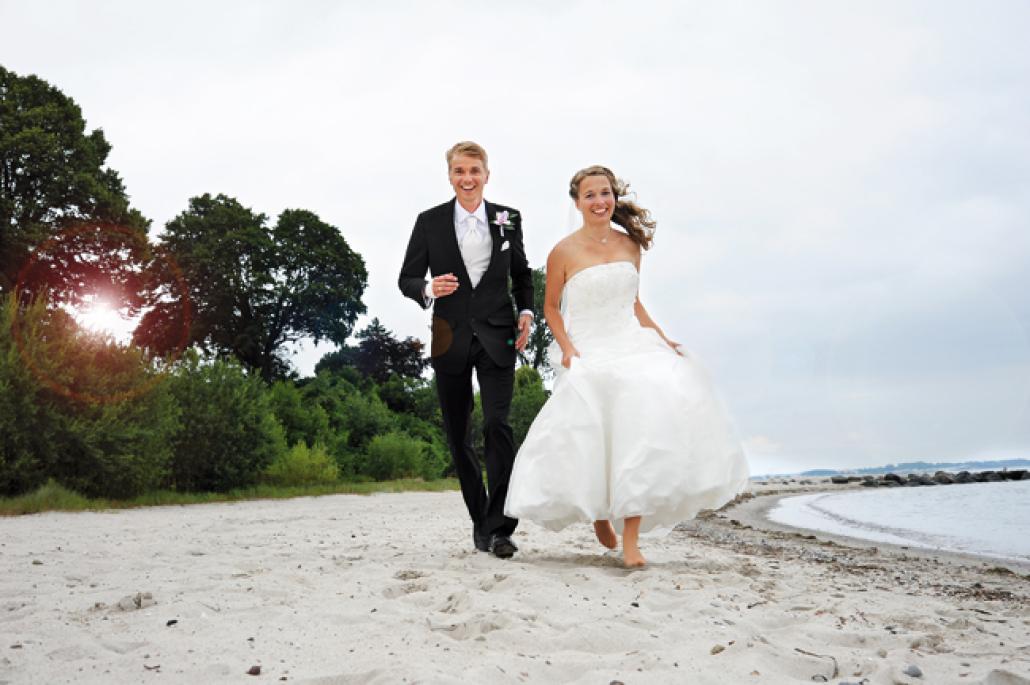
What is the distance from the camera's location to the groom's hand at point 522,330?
5582mm

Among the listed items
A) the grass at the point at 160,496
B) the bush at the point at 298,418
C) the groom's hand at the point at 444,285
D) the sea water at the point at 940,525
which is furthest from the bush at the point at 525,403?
the groom's hand at the point at 444,285

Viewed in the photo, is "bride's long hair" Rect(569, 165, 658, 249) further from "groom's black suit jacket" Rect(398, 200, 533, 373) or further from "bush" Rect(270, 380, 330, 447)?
"bush" Rect(270, 380, 330, 447)

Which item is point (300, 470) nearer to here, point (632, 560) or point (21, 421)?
point (21, 421)

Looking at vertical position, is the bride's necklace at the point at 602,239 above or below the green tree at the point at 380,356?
below

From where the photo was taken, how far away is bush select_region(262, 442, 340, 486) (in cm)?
2006

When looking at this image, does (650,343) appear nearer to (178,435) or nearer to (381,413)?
(178,435)

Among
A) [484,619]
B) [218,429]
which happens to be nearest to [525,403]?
[218,429]

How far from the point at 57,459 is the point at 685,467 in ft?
39.1

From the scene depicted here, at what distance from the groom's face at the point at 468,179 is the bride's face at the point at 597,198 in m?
0.75

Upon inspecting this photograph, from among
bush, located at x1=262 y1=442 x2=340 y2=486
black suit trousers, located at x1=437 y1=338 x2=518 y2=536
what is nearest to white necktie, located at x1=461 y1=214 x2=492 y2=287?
black suit trousers, located at x1=437 y1=338 x2=518 y2=536

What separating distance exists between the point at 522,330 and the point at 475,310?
1.25 feet

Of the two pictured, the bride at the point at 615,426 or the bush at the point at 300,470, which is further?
the bush at the point at 300,470

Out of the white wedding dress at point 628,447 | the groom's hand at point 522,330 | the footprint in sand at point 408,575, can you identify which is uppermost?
the groom's hand at point 522,330

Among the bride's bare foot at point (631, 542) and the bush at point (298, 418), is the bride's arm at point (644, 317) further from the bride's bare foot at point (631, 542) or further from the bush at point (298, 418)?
the bush at point (298, 418)
